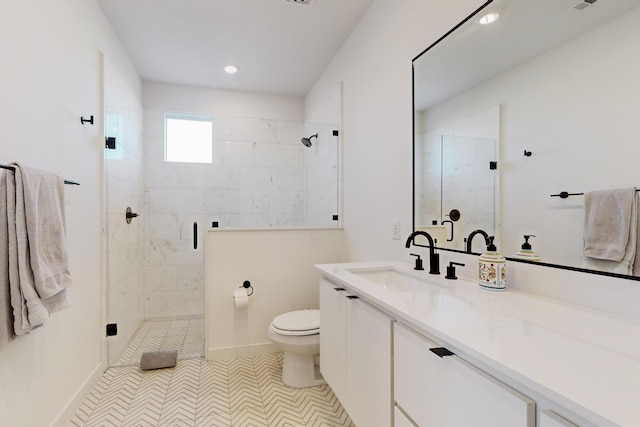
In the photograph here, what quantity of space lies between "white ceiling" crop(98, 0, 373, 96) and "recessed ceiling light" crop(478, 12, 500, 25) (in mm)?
1178

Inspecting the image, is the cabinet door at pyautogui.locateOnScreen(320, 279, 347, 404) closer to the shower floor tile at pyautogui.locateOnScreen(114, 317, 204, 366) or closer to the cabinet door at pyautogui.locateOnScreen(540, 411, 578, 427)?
the cabinet door at pyautogui.locateOnScreen(540, 411, 578, 427)

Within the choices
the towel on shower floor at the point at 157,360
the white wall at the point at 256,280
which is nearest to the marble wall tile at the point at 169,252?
the white wall at the point at 256,280

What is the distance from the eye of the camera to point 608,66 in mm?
950

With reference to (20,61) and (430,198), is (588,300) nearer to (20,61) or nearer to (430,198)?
(430,198)

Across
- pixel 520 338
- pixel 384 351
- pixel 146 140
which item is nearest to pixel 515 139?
pixel 520 338

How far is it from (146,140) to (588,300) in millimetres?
3713

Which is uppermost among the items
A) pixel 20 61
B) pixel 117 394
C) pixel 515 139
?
pixel 20 61

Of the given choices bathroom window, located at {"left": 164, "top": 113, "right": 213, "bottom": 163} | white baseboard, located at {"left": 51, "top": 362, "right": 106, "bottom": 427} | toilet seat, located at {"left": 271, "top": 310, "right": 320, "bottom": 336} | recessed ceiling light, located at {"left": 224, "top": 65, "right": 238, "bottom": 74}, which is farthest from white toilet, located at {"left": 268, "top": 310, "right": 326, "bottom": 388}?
recessed ceiling light, located at {"left": 224, "top": 65, "right": 238, "bottom": 74}

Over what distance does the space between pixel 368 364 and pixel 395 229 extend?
3.12ft

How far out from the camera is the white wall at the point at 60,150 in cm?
133

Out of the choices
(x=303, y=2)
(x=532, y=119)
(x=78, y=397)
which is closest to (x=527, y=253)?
(x=532, y=119)

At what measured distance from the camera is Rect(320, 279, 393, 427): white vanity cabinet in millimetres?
1141

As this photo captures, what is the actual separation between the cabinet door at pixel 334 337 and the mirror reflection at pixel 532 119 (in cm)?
62

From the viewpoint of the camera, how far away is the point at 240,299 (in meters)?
2.45
